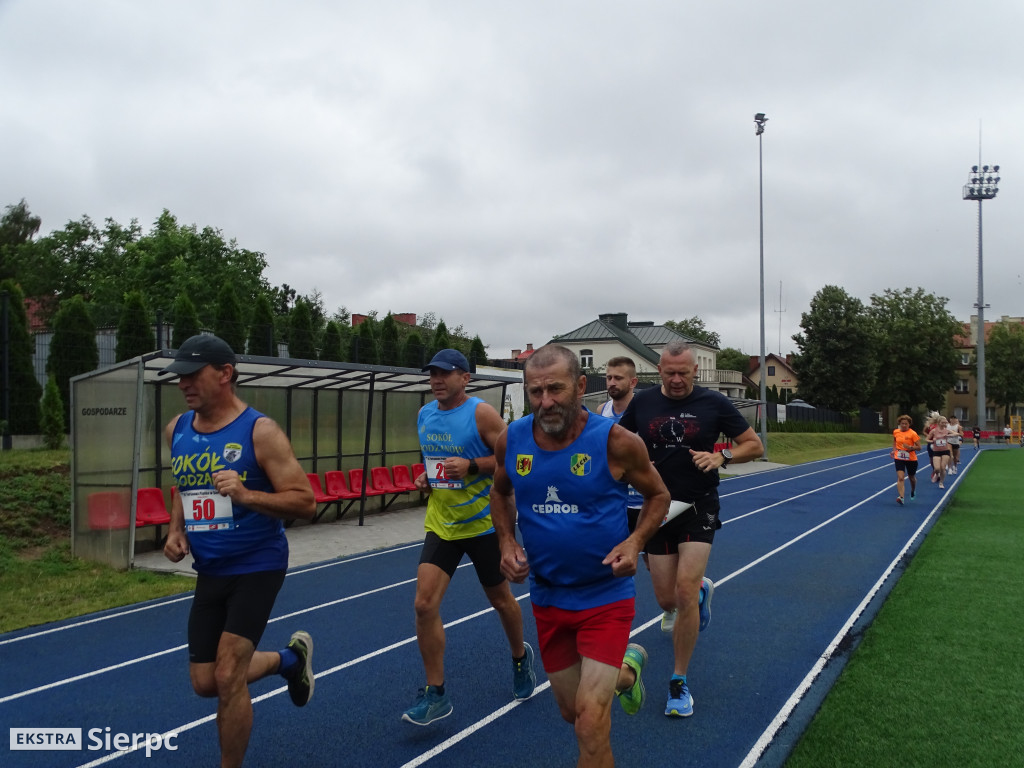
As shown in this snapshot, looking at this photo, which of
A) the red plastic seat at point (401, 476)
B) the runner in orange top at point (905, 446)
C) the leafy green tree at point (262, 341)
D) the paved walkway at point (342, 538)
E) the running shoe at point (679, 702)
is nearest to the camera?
the running shoe at point (679, 702)

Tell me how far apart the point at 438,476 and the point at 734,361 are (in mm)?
127161

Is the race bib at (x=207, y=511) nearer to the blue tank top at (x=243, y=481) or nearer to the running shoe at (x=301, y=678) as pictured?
the blue tank top at (x=243, y=481)

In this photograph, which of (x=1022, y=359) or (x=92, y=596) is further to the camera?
(x=1022, y=359)

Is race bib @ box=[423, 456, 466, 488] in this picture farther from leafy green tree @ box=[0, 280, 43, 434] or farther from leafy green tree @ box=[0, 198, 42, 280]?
leafy green tree @ box=[0, 198, 42, 280]

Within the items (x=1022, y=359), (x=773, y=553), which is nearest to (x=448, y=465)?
(x=773, y=553)

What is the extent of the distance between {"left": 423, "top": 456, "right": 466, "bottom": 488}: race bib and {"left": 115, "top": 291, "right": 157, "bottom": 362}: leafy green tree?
48.7 feet

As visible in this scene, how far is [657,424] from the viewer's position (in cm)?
554

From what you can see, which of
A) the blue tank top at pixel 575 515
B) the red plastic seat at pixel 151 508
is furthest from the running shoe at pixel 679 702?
the red plastic seat at pixel 151 508

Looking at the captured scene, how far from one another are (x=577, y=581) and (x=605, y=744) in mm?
635

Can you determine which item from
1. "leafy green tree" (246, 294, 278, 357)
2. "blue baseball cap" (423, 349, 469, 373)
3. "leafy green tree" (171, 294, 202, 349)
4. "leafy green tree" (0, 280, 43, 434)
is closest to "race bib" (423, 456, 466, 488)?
"blue baseball cap" (423, 349, 469, 373)

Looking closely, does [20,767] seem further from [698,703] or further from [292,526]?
[292,526]

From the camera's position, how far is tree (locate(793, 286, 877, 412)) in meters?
74.1

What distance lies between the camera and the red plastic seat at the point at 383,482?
16391 millimetres

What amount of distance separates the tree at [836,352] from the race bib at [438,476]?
243ft
